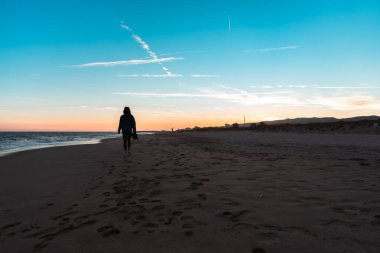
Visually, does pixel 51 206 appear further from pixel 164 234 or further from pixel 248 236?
pixel 248 236

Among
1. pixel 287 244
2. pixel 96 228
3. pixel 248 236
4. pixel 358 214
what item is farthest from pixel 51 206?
pixel 358 214

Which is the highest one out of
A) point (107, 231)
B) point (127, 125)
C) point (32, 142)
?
point (127, 125)

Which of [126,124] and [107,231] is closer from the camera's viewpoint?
[107,231]

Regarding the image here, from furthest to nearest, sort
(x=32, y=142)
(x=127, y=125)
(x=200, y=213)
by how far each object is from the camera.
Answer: (x=32, y=142) → (x=127, y=125) → (x=200, y=213)

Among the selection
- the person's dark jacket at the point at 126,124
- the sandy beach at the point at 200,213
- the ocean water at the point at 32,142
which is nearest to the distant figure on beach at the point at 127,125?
the person's dark jacket at the point at 126,124

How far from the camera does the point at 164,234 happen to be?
3.12m

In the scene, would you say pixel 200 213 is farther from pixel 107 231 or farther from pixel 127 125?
pixel 127 125

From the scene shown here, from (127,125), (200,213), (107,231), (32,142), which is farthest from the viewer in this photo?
(32,142)

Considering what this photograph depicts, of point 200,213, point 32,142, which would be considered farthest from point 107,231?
point 32,142

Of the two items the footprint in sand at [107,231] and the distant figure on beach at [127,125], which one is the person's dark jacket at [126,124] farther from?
the footprint in sand at [107,231]

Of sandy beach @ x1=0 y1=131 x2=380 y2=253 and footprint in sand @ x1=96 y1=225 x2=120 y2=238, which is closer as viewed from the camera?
sandy beach @ x1=0 y1=131 x2=380 y2=253

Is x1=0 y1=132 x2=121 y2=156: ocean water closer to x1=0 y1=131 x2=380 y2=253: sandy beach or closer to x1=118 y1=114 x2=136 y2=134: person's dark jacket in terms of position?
x1=118 y1=114 x2=136 y2=134: person's dark jacket

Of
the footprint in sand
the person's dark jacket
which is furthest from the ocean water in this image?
the footprint in sand

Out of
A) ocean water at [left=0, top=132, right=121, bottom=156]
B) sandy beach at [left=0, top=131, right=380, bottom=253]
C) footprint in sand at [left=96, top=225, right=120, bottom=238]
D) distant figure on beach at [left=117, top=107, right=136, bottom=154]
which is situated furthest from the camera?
ocean water at [left=0, top=132, right=121, bottom=156]
